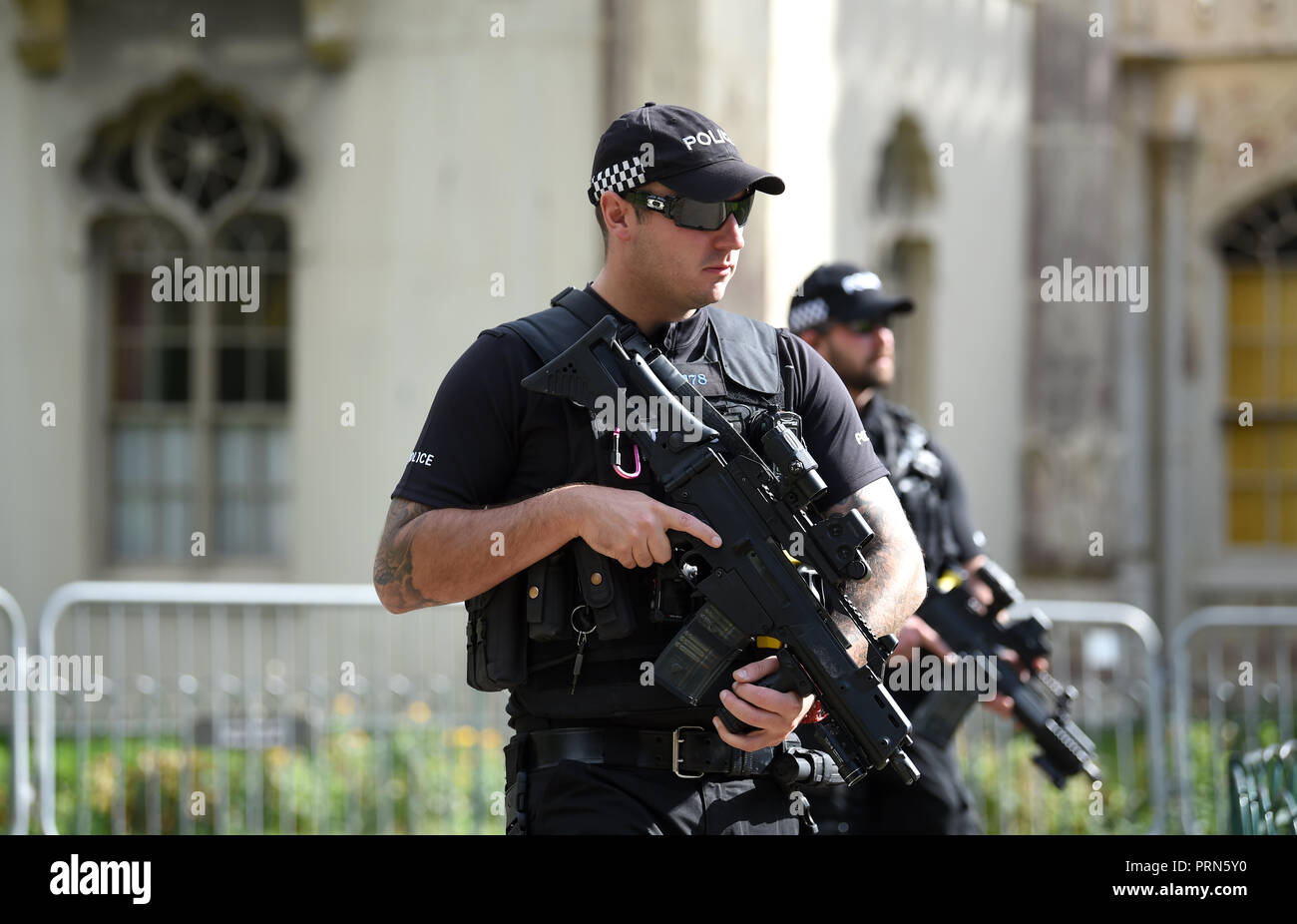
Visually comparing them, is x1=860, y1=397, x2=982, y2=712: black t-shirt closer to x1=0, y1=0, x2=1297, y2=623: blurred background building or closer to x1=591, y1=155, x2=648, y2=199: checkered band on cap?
x1=591, y1=155, x2=648, y2=199: checkered band on cap

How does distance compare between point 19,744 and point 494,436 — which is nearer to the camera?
point 494,436

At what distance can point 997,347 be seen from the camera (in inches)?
467

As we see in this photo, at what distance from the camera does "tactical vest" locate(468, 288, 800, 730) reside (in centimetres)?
305

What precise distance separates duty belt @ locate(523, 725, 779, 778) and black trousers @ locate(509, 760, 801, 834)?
2cm

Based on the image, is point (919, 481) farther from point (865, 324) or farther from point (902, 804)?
point (902, 804)

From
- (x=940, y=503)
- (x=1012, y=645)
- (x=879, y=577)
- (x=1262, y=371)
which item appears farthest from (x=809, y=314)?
(x=1262, y=371)

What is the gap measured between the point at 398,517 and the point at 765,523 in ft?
2.35

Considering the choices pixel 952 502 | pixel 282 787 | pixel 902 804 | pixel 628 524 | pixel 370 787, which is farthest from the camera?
pixel 370 787

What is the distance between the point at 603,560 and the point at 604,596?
0.22ft

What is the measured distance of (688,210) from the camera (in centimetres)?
312

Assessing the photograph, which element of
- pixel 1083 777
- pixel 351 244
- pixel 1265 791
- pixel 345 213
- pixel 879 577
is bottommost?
pixel 1083 777

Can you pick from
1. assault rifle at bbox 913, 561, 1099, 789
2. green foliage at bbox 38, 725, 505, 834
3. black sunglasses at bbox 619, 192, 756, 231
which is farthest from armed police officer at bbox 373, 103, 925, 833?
green foliage at bbox 38, 725, 505, 834
